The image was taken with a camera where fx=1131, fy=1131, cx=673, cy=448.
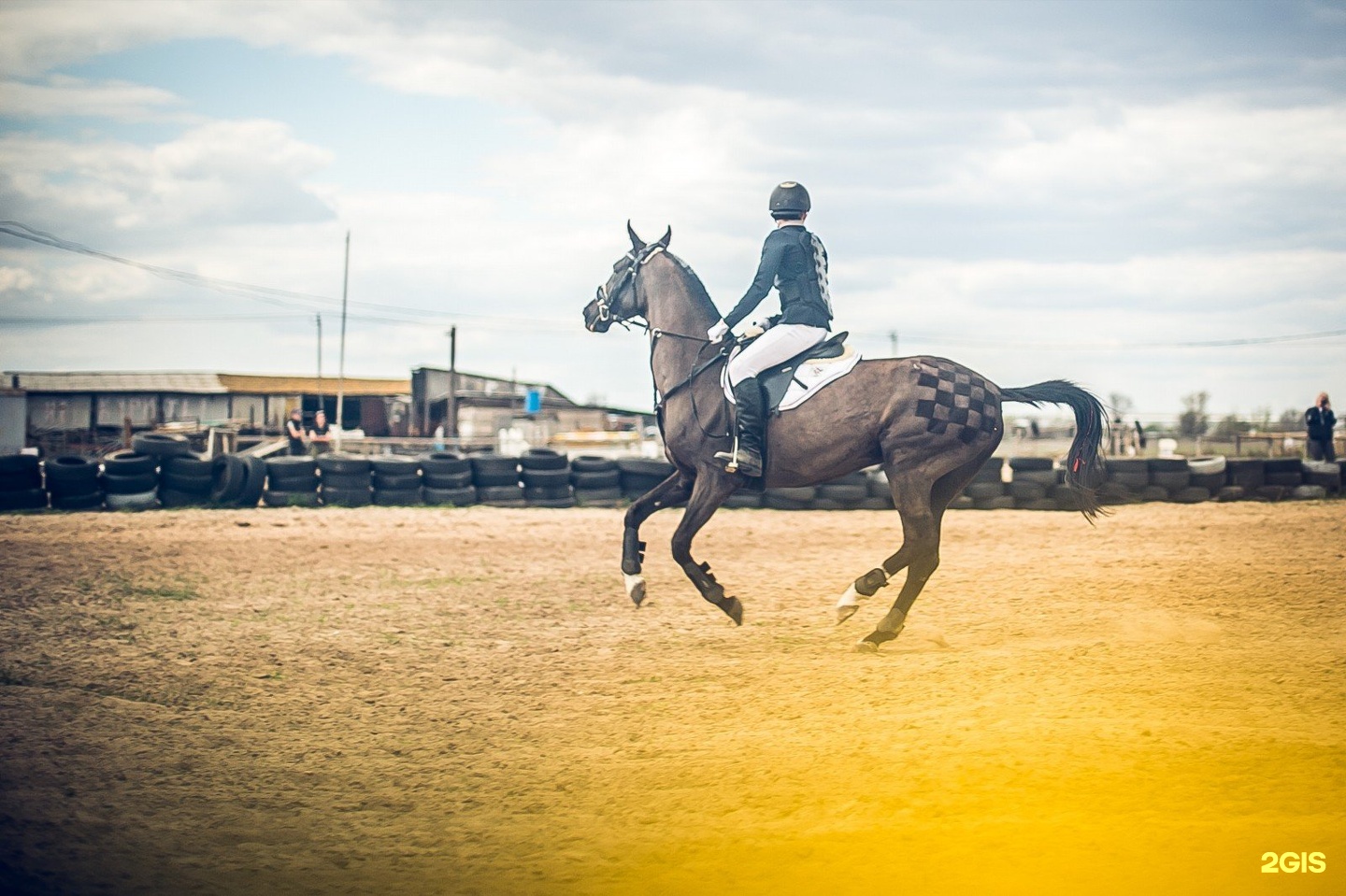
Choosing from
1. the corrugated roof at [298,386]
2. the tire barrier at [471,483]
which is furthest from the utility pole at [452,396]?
the tire barrier at [471,483]

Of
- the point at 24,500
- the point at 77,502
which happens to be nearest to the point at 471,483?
the point at 77,502

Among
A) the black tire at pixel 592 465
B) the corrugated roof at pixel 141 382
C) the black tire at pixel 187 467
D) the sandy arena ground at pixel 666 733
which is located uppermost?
the corrugated roof at pixel 141 382

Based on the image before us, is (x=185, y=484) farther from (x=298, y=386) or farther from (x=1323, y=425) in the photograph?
(x=298, y=386)

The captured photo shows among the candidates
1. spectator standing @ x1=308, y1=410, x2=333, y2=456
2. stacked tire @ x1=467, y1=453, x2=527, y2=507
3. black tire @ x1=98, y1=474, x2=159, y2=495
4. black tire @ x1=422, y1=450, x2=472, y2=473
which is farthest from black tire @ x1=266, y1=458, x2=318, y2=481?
spectator standing @ x1=308, y1=410, x2=333, y2=456

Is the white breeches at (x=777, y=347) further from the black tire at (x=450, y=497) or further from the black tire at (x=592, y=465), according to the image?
the black tire at (x=450, y=497)

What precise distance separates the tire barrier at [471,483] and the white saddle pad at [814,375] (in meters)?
10.7

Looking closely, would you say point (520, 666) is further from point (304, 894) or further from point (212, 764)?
point (304, 894)

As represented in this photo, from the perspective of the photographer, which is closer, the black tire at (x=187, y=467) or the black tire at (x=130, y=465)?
the black tire at (x=130, y=465)

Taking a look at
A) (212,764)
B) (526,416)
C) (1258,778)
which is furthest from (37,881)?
(526,416)

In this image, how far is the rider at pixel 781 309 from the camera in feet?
29.8

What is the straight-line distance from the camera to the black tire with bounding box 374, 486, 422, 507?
20453 mm

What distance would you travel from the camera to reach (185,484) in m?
20.1

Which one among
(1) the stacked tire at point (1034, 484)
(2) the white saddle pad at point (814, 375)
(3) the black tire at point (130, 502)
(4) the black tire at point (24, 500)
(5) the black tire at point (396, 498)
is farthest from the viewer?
(1) the stacked tire at point (1034, 484)

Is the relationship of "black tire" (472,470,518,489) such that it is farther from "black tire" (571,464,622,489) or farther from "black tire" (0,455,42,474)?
"black tire" (0,455,42,474)
